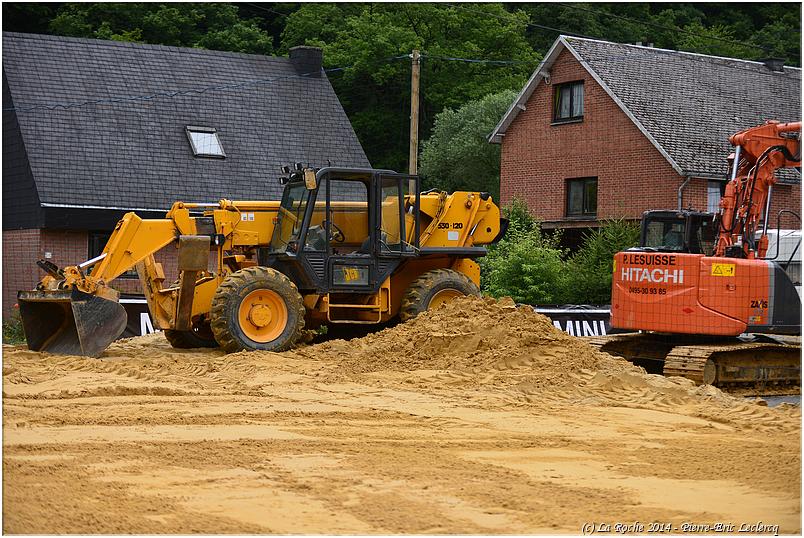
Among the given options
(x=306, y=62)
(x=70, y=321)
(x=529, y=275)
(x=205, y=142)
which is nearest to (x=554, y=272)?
(x=529, y=275)

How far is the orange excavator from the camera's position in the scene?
1549cm

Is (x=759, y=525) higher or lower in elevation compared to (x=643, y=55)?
lower

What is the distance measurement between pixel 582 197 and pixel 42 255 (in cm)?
1639

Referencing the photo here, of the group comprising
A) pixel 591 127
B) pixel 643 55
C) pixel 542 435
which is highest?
pixel 643 55

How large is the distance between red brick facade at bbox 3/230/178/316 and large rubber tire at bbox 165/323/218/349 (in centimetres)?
913

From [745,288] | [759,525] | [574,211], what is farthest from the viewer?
[574,211]

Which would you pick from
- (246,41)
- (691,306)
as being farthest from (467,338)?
(246,41)

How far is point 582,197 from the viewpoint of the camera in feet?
118

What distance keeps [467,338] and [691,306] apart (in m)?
3.06

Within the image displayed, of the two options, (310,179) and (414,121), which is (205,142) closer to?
(414,121)

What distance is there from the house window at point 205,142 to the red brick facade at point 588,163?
1035 cm

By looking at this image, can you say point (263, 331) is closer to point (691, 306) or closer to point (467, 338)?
point (467, 338)

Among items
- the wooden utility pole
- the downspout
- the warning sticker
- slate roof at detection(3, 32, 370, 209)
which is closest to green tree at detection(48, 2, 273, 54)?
slate roof at detection(3, 32, 370, 209)

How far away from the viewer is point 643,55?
120 feet
